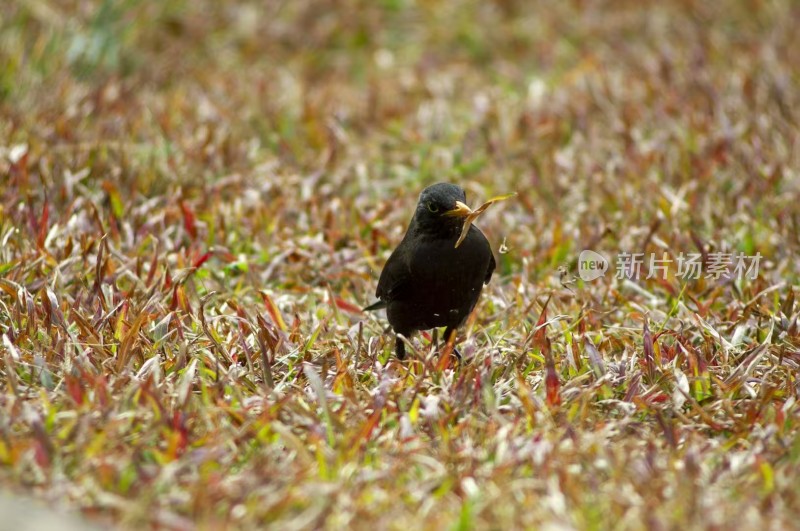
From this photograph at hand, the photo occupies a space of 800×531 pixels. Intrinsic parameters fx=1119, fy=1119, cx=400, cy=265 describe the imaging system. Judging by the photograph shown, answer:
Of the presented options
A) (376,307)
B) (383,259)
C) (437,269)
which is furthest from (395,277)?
(383,259)

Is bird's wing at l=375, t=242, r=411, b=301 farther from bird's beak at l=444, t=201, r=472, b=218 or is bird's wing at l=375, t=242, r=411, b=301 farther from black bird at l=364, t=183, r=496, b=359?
bird's beak at l=444, t=201, r=472, b=218

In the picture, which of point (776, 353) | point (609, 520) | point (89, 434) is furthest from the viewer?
point (776, 353)

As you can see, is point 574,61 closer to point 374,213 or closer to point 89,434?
point 374,213

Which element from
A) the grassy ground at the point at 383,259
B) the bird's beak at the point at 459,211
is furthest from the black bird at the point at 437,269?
the grassy ground at the point at 383,259

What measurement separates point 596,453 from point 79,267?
2.61 metres

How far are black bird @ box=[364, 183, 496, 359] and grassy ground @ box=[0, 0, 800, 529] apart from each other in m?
0.20

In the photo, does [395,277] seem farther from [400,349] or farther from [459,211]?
[459,211]

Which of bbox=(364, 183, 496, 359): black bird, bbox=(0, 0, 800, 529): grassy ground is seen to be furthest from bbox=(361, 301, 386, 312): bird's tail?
bbox=(364, 183, 496, 359): black bird

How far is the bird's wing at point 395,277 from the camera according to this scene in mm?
4355

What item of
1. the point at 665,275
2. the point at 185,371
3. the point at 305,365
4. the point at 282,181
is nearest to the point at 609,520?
the point at 305,365

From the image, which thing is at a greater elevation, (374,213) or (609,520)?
(609,520)

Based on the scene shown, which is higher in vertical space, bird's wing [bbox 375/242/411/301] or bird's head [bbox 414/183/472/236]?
bird's head [bbox 414/183/472/236]

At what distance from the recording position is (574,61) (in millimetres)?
8680

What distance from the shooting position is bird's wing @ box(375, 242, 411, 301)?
4.36 meters
